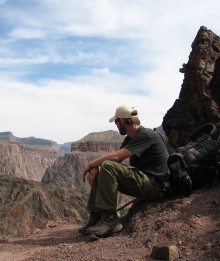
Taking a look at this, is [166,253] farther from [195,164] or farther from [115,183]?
[195,164]

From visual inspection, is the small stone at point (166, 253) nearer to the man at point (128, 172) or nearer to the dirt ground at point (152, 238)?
the dirt ground at point (152, 238)

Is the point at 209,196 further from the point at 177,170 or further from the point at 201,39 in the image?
the point at 201,39

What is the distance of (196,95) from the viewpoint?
11914 mm

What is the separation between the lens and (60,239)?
283 inches

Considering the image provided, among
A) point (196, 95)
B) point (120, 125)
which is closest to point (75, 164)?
point (196, 95)

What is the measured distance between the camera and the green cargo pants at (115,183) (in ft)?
20.2

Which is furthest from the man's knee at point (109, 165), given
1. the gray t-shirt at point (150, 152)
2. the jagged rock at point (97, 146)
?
the jagged rock at point (97, 146)

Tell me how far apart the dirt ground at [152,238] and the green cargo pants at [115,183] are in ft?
1.44

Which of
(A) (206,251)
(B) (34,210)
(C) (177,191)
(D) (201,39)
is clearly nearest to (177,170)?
(C) (177,191)

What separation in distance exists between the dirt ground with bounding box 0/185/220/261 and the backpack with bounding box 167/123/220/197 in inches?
8.4

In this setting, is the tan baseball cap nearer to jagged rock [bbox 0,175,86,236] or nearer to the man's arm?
the man's arm

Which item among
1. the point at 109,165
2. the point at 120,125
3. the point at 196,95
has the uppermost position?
the point at 196,95

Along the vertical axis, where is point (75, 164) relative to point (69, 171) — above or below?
above

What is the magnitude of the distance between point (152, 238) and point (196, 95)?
7059mm
